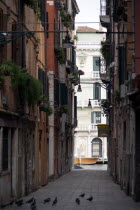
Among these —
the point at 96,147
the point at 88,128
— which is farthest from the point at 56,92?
the point at 96,147

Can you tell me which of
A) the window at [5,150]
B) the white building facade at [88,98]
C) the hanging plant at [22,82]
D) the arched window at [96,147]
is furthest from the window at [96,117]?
the window at [5,150]

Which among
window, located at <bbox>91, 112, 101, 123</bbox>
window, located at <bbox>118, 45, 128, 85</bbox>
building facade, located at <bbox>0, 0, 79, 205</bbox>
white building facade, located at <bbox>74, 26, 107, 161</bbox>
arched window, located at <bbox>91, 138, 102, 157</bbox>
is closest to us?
building facade, located at <bbox>0, 0, 79, 205</bbox>

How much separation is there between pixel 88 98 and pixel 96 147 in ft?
21.3

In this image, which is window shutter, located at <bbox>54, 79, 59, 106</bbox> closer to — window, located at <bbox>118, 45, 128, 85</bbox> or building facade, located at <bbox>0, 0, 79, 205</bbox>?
building facade, located at <bbox>0, 0, 79, 205</bbox>

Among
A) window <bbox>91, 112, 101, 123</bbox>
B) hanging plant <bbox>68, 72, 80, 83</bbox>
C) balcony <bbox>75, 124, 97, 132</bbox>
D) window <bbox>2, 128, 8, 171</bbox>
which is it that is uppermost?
hanging plant <bbox>68, 72, 80, 83</bbox>

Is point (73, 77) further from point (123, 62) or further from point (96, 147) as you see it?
point (96, 147)

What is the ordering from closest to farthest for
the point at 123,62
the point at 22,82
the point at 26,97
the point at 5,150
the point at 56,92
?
the point at 5,150 → the point at 22,82 → the point at 26,97 → the point at 123,62 → the point at 56,92

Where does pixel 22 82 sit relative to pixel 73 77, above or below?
below

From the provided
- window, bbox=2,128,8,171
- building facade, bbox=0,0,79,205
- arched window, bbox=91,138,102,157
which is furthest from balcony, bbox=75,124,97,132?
window, bbox=2,128,8,171

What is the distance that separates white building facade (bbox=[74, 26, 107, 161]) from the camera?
290 ft

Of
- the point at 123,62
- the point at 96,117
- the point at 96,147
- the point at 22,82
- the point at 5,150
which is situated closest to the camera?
the point at 5,150

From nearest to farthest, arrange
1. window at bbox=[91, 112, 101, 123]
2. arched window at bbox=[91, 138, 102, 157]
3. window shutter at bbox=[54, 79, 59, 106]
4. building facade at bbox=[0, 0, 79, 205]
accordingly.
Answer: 1. building facade at bbox=[0, 0, 79, 205]
2. window shutter at bbox=[54, 79, 59, 106]
3. window at bbox=[91, 112, 101, 123]
4. arched window at bbox=[91, 138, 102, 157]

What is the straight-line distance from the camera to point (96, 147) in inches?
3600

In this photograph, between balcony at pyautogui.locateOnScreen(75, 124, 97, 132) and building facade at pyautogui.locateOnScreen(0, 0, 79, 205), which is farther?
balcony at pyautogui.locateOnScreen(75, 124, 97, 132)
